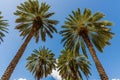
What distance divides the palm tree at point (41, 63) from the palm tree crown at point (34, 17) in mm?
13748

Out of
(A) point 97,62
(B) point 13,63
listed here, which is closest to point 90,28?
(A) point 97,62

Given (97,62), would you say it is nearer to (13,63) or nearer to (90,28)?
(90,28)

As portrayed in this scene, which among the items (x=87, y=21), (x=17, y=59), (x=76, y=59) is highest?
(x=76, y=59)

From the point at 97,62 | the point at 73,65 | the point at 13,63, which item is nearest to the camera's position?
the point at 13,63

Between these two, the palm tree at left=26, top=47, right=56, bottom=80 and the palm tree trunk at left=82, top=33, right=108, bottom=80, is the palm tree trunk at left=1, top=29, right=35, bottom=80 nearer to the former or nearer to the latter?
the palm tree trunk at left=82, top=33, right=108, bottom=80

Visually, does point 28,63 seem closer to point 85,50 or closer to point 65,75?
point 65,75

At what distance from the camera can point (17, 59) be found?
27.9m

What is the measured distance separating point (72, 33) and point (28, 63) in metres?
16.8

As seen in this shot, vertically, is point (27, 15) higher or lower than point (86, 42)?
A: higher

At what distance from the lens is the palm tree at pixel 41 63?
159ft

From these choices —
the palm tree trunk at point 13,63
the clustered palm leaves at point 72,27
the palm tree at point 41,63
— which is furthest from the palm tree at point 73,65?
the palm tree trunk at point 13,63

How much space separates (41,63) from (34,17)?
55.7ft

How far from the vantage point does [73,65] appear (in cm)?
4666

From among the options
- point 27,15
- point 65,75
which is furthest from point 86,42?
point 65,75
